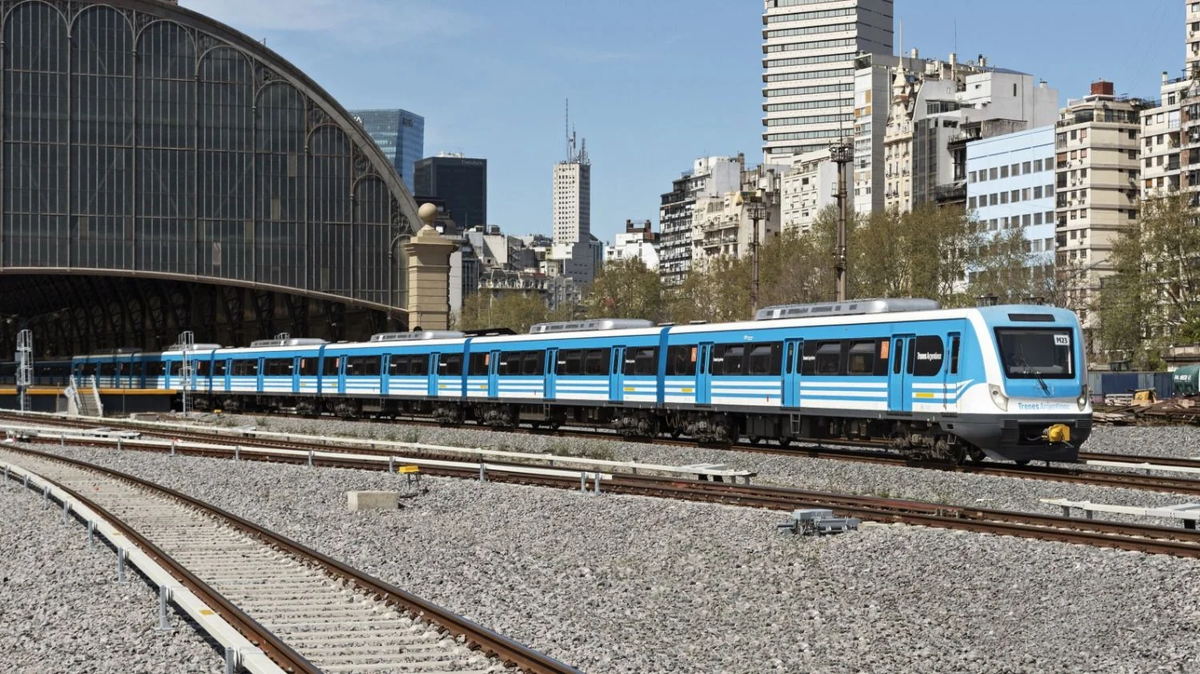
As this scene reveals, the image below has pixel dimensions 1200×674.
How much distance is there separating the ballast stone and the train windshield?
1187 centimetres

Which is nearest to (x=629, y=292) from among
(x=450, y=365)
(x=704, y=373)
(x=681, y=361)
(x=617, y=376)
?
(x=450, y=365)

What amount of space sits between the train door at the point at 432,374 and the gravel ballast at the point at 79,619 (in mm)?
29942

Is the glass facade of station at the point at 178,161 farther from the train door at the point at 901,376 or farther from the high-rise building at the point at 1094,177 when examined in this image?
the high-rise building at the point at 1094,177

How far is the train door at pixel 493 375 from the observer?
49.9m

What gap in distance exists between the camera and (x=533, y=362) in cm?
4769

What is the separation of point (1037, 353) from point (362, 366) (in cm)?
3464

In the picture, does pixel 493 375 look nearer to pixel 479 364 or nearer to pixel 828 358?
pixel 479 364

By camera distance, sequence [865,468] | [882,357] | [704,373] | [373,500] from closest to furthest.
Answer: [373,500], [865,468], [882,357], [704,373]

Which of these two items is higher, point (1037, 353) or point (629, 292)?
point (629, 292)

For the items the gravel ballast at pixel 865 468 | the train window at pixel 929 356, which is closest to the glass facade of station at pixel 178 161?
Answer: the gravel ballast at pixel 865 468

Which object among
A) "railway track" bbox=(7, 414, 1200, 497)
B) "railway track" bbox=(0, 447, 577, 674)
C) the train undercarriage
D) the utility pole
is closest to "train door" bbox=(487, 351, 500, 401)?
the train undercarriage

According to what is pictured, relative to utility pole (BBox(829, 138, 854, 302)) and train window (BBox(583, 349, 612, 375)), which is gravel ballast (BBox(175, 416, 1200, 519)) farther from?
utility pole (BBox(829, 138, 854, 302))

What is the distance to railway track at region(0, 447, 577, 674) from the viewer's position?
1384 centimetres

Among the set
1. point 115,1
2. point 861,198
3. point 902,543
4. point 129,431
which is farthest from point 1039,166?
point 902,543
